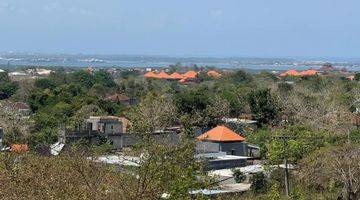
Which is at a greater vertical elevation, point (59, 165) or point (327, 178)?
point (59, 165)

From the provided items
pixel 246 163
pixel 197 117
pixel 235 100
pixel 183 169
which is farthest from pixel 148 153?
pixel 235 100

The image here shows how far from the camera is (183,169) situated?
1044 cm

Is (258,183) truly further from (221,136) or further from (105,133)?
(105,133)

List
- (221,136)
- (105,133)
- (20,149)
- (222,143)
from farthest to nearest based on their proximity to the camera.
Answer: (105,133) → (221,136) → (222,143) → (20,149)

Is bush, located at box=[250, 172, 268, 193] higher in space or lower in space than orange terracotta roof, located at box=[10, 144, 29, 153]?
lower

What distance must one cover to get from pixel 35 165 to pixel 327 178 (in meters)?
11.6

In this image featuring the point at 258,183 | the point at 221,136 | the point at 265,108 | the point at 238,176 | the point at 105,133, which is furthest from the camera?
the point at 265,108

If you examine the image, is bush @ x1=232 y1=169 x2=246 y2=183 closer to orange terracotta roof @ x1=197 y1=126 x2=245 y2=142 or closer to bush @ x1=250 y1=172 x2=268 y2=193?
bush @ x1=250 y1=172 x2=268 y2=193

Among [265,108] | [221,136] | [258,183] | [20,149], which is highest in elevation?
[20,149]

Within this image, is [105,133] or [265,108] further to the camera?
[265,108]

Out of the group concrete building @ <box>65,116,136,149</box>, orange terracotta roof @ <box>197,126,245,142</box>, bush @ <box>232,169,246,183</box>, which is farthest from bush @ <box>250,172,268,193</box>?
concrete building @ <box>65,116,136,149</box>

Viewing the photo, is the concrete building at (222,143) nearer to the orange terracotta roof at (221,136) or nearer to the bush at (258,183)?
the orange terracotta roof at (221,136)

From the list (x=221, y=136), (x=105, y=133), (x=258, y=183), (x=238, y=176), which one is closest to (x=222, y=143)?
(x=221, y=136)

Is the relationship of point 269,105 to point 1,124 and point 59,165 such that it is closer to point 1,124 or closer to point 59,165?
point 1,124
